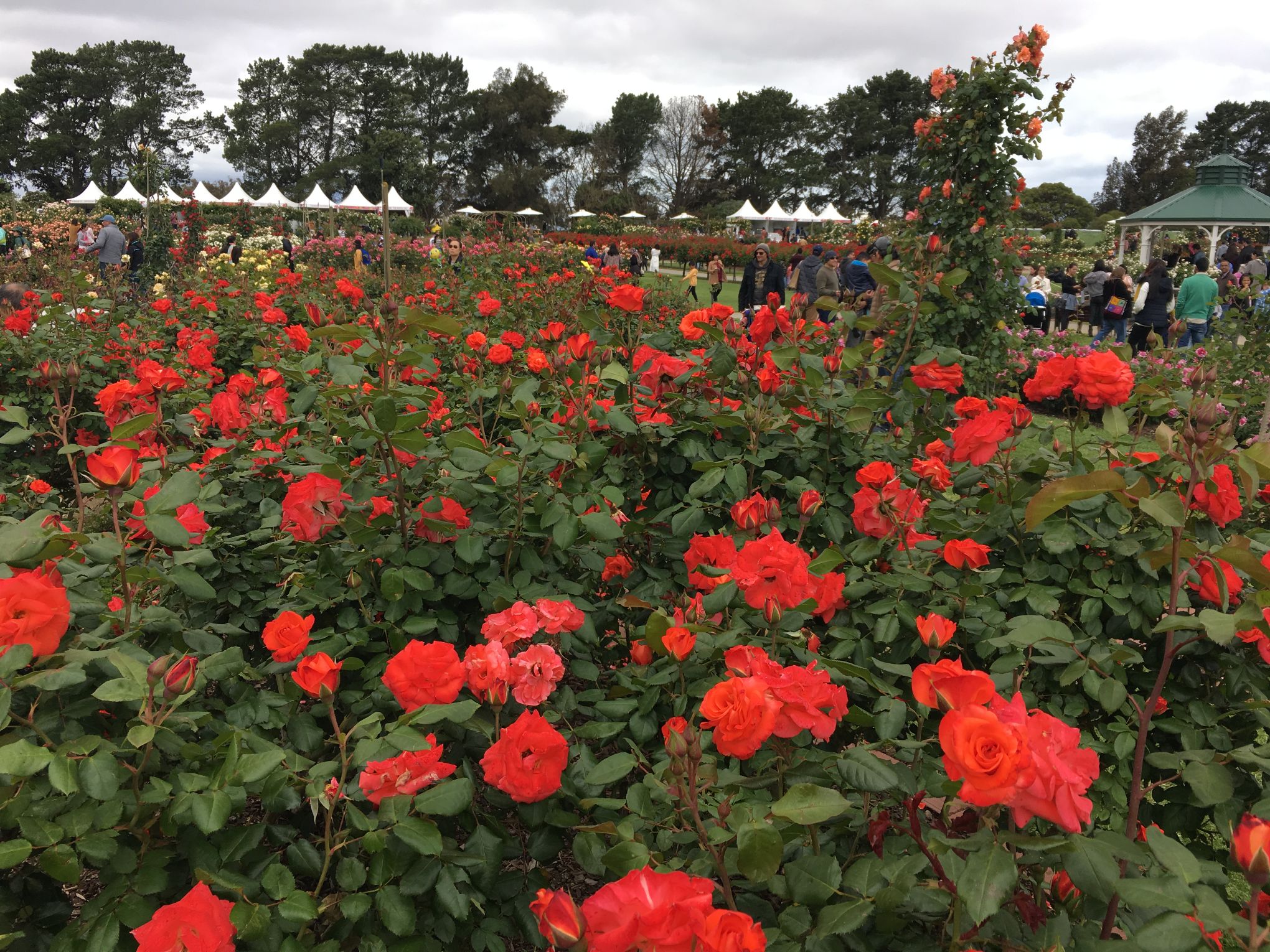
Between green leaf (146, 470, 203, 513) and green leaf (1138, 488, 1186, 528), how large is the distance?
1262 mm

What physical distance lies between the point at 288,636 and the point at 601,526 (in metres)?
0.52

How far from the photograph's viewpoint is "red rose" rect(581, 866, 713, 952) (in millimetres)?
648

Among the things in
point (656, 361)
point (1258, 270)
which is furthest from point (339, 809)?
point (1258, 270)

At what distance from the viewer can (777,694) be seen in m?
0.88

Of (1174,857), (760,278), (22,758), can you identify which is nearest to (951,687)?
(1174,857)

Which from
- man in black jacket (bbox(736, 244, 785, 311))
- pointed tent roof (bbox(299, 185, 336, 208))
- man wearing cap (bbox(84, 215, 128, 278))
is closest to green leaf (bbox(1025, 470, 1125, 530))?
man in black jacket (bbox(736, 244, 785, 311))

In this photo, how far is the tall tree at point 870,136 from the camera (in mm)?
63656

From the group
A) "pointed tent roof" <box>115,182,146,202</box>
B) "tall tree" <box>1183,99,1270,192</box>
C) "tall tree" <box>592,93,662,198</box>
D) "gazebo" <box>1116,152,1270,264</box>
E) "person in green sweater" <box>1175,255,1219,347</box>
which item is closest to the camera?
"person in green sweater" <box>1175,255,1219,347</box>

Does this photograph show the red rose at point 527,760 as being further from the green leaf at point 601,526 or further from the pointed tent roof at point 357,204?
the pointed tent roof at point 357,204

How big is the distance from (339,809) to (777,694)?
28.5 inches

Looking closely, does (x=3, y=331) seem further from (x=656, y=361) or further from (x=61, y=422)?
(x=656, y=361)

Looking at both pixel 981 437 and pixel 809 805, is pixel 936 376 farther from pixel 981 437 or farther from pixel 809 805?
pixel 809 805

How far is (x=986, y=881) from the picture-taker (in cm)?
73

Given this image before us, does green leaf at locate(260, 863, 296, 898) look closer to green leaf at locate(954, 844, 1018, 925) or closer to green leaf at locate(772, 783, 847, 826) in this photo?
green leaf at locate(772, 783, 847, 826)
